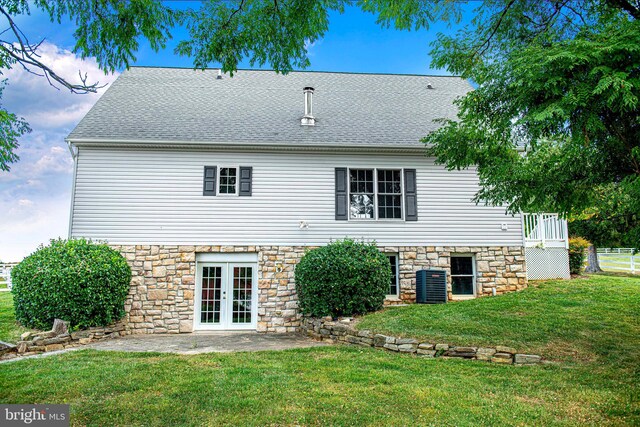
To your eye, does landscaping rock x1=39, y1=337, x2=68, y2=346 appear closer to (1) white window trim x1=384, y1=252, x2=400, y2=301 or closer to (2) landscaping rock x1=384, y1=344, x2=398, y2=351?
(2) landscaping rock x1=384, y1=344, x2=398, y2=351

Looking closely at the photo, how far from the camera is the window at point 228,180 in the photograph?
11367 mm

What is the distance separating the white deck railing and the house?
159 cm

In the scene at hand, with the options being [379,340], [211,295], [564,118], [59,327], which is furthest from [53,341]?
[564,118]

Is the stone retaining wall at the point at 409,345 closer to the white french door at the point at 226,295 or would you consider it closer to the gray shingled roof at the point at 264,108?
the white french door at the point at 226,295

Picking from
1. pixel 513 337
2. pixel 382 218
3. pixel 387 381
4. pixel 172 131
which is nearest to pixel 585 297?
pixel 513 337

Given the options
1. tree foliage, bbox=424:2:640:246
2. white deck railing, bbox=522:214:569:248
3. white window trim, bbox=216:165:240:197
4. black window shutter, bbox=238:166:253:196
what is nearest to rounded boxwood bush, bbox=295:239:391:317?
black window shutter, bbox=238:166:253:196

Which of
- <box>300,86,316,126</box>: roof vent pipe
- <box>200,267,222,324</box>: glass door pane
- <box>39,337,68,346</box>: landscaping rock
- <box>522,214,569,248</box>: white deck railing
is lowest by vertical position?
<box>39,337,68,346</box>: landscaping rock

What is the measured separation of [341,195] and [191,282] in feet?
15.0

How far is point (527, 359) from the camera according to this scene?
682 centimetres

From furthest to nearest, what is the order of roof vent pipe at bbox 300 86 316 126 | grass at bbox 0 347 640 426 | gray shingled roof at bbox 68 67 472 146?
1. roof vent pipe at bbox 300 86 316 126
2. gray shingled roof at bbox 68 67 472 146
3. grass at bbox 0 347 640 426

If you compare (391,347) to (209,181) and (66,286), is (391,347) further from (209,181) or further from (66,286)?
(66,286)

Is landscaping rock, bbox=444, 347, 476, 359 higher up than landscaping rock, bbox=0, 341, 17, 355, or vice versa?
landscaping rock, bbox=444, 347, 476, 359

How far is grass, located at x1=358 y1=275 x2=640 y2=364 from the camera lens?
23.6 feet

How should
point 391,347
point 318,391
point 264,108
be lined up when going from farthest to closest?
point 264,108, point 391,347, point 318,391
